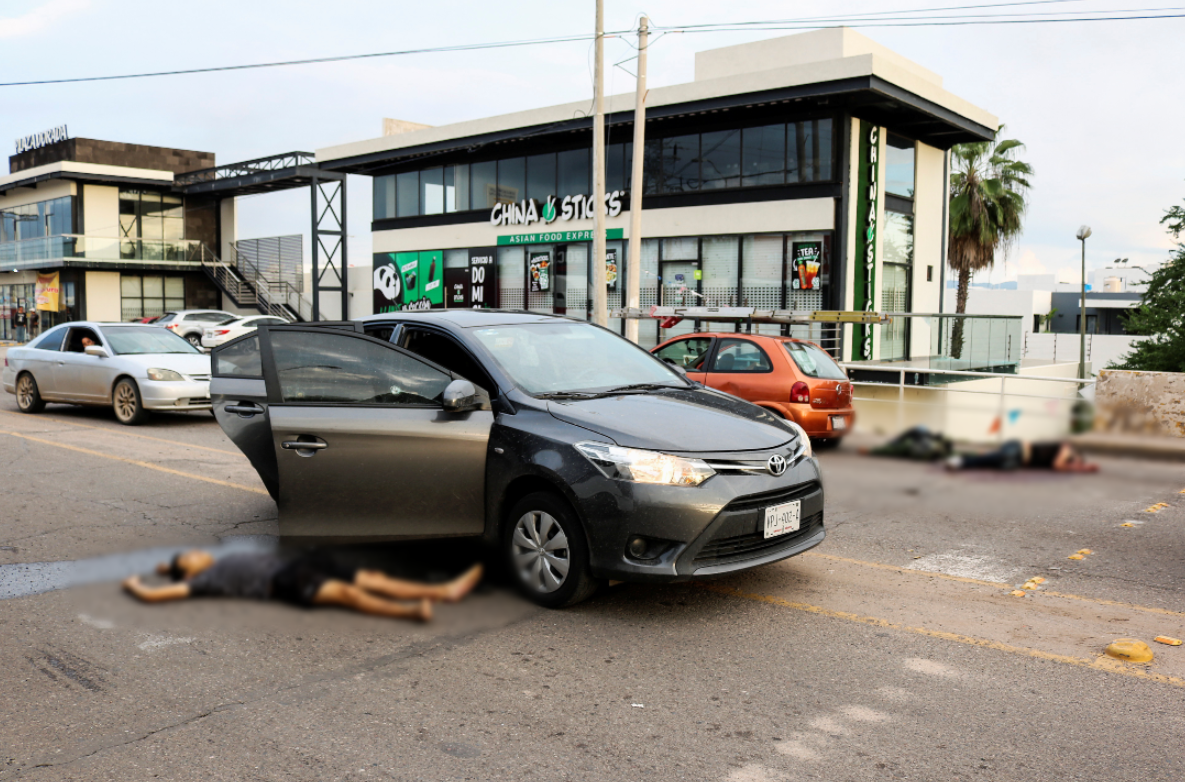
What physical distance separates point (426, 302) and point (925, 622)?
2845cm

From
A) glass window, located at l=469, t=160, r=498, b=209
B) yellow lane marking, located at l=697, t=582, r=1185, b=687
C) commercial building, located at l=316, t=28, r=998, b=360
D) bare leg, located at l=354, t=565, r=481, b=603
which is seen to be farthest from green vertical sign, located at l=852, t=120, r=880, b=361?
bare leg, located at l=354, t=565, r=481, b=603

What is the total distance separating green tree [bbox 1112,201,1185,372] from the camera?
20938 millimetres

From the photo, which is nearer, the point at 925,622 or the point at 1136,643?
the point at 1136,643

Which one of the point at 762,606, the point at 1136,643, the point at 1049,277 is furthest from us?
the point at 1049,277

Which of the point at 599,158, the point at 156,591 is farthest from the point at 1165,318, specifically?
the point at 156,591

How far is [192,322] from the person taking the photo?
30.5m

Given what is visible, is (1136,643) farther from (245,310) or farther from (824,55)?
(245,310)

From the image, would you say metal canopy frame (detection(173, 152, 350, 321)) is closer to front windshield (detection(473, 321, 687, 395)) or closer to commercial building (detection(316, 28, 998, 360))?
commercial building (detection(316, 28, 998, 360))

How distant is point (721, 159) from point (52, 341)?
1632cm

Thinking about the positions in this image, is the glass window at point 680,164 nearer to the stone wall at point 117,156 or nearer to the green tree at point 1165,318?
the green tree at point 1165,318

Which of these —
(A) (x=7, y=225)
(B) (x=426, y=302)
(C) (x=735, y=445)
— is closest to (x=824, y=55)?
(B) (x=426, y=302)

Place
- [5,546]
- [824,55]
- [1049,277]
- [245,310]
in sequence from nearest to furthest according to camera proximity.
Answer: [5,546], [824,55], [245,310], [1049,277]

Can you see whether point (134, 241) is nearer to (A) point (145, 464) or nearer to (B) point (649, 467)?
(A) point (145, 464)

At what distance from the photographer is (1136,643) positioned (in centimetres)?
462
